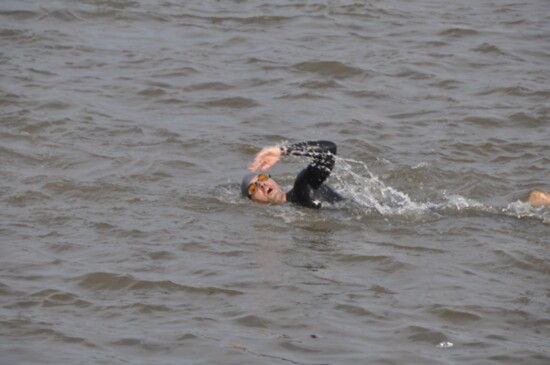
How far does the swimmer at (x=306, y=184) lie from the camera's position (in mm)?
10219

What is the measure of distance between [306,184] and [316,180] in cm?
11

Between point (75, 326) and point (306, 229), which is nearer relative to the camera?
point (75, 326)

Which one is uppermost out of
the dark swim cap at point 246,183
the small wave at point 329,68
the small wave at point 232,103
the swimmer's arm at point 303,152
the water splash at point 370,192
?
the swimmer's arm at point 303,152

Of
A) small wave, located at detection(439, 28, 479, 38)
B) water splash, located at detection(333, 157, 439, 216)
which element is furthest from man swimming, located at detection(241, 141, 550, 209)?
small wave, located at detection(439, 28, 479, 38)

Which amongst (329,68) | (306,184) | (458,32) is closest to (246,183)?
(306,184)

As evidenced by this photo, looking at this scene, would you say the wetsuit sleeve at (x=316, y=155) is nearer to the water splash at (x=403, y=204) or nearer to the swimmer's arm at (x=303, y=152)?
the swimmer's arm at (x=303, y=152)

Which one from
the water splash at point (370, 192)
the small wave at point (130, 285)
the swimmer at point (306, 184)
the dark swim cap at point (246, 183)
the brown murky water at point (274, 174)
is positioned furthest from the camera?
the dark swim cap at point (246, 183)

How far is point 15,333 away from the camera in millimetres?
7738

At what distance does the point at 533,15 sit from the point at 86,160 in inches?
408

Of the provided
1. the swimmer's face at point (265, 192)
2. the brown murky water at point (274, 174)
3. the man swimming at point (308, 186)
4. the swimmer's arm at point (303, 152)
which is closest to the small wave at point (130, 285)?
the brown murky water at point (274, 174)

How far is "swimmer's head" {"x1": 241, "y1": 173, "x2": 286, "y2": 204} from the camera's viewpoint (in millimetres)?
11172

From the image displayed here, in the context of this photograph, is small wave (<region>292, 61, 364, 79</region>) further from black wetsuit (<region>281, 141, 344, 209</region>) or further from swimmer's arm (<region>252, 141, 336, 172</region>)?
swimmer's arm (<region>252, 141, 336, 172</region>)

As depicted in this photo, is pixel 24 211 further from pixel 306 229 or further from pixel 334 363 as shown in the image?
pixel 334 363

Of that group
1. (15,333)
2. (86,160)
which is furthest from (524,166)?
(15,333)
